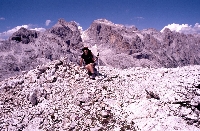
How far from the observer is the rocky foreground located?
11.1m

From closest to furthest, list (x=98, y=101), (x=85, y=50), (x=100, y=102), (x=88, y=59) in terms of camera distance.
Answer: (x=100, y=102) < (x=98, y=101) < (x=85, y=50) < (x=88, y=59)

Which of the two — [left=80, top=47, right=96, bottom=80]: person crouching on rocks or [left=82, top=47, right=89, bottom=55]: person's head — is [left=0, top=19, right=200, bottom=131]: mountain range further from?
[left=82, top=47, right=89, bottom=55]: person's head

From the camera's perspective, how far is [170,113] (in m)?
11.1

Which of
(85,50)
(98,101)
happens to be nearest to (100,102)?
(98,101)

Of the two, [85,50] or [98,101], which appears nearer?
[98,101]

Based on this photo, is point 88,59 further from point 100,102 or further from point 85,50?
point 100,102

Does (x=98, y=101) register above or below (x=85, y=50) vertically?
below

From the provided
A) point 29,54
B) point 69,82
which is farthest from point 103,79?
point 29,54

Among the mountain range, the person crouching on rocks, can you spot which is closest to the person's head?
the person crouching on rocks

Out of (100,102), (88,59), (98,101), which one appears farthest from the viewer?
(88,59)

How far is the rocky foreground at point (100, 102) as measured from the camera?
11.1m

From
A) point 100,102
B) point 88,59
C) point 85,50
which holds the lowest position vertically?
point 100,102

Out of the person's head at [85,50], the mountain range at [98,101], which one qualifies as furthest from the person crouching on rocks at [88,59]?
the mountain range at [98,101]

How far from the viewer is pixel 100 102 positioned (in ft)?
43.1
